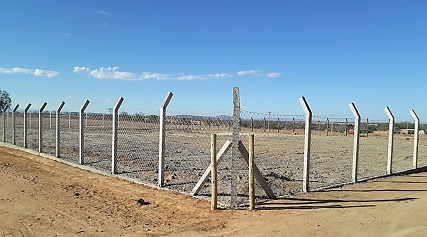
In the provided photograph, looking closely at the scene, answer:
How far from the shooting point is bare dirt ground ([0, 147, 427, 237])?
624 centimetres

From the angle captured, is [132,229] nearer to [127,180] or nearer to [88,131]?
[127,180]

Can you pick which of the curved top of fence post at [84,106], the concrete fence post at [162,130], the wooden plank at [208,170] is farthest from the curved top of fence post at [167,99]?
the curved top of fence post at [84,106]

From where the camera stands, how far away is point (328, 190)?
9.34 m

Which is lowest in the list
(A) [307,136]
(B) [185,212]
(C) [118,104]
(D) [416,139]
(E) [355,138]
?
(B) [185,212]

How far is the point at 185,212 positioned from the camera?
7375 mm

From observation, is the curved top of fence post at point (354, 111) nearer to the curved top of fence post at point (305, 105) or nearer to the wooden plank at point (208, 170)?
the curved top of fence post at point (305, 105)

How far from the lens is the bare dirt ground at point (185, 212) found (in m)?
6.24

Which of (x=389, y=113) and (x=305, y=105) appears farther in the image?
(x=389, y=113)

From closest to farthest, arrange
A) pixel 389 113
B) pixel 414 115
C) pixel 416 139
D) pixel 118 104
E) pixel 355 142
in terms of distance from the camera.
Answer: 1. pixel 355 142
2. pixel 118 104
3. pixel 389 113
4. pixel 416 139
5. pixel 414 115

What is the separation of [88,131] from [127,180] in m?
24.4

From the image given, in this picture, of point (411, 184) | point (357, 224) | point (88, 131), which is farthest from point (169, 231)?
point (88, 131)

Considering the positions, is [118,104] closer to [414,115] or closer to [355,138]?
[355,138]

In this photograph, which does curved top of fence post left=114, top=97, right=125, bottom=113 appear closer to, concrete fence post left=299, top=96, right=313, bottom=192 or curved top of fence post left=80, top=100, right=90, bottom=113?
curved top of fence post left=80, top=100, right=90, bottom=113

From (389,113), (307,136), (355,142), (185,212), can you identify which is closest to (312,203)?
(307,136)
